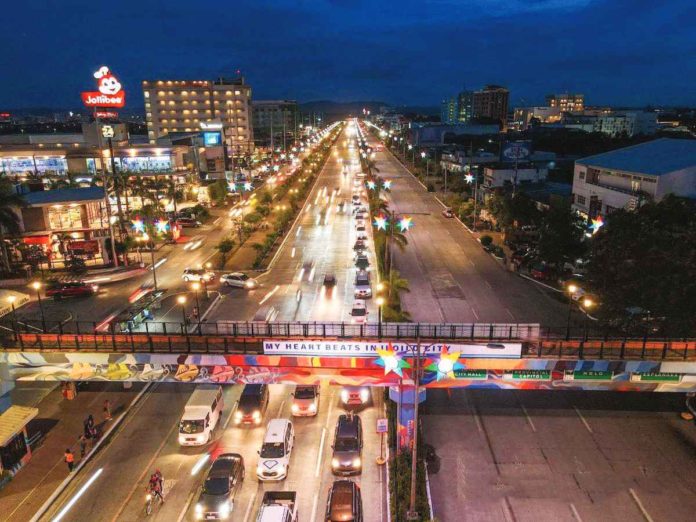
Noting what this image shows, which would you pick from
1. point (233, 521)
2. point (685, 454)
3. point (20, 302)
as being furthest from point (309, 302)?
point (685, 454)

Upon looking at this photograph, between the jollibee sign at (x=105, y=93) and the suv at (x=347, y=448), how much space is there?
46544 mm

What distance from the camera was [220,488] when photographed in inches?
866

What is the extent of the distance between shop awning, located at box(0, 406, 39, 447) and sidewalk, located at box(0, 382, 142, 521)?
2.06 m

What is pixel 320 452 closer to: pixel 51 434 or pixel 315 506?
pixel 315 506

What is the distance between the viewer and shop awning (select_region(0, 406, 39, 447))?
24.1 metres

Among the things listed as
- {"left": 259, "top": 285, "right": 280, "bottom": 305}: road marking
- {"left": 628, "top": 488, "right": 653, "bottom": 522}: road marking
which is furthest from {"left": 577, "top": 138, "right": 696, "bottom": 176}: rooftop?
{"left": 259, "top": 285, "right": 280, "bottom": 305}: road marking

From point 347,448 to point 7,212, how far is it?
1786 inches

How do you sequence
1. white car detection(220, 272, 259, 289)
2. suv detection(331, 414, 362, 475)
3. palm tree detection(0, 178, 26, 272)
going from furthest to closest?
palm tree detection(0, 178, 26, 272) → white car detection(220, 272, 259, 289) → suv detection(331, 414, 362, 475)

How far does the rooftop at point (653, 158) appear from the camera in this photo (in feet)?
179

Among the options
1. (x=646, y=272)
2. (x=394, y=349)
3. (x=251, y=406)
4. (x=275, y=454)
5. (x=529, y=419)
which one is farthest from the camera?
(x=646, y=272)

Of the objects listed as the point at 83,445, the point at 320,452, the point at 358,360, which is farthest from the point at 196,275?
the point at 358,360

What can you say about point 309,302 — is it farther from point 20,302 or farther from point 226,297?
point 20,302

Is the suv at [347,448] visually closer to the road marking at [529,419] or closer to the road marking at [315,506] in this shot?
the road marking at [315,506]

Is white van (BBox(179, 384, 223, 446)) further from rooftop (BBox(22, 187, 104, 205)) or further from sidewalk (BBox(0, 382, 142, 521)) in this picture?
rooftop (BBox(22, 187, 104, 205))
